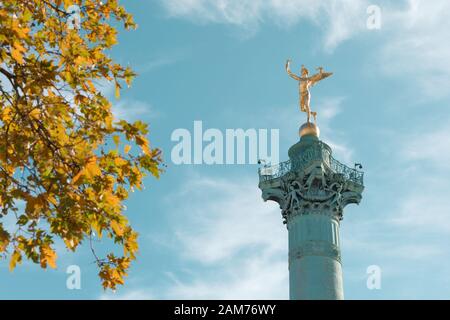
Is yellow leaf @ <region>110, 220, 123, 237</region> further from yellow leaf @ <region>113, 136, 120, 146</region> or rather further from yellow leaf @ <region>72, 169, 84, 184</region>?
yellow leaf @ <region>113, 136, 120, 146</region>

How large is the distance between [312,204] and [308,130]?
5008 millimetres

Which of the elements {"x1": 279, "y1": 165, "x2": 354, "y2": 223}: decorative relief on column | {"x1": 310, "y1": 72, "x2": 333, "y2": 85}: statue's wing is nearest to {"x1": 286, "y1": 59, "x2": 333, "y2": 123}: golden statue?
{"x1": 310, "y1": 72, "x2": 333, "y2": 85}: statue's wing

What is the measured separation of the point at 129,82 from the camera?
40.2 feet

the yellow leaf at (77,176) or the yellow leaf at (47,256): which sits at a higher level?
the yellow leaf at (77,176)

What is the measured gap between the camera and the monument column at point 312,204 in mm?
33156

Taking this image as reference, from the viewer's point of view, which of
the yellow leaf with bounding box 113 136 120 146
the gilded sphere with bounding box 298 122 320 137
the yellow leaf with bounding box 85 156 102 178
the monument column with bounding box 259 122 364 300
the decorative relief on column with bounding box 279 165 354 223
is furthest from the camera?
the gilded sphere with bounding box 298 122 320 137

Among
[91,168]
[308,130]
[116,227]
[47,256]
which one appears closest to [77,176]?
[91,168]

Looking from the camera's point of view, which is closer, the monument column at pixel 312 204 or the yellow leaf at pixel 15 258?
the yellow leaf at pixel 15 258

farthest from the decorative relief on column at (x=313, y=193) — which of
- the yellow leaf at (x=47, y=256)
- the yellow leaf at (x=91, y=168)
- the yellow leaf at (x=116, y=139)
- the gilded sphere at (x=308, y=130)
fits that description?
the yellow leaf at (x=91, y=168)

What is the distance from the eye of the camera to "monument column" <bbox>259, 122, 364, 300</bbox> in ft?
109

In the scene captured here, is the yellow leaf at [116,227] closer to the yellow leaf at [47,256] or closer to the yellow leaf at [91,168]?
the yellow leaf at [91,168]

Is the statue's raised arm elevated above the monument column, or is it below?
above

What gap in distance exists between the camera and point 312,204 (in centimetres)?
3503

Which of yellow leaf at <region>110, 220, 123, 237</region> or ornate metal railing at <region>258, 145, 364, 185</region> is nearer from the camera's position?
yellow leaf at <region>110, 220, 123, 237</region>
